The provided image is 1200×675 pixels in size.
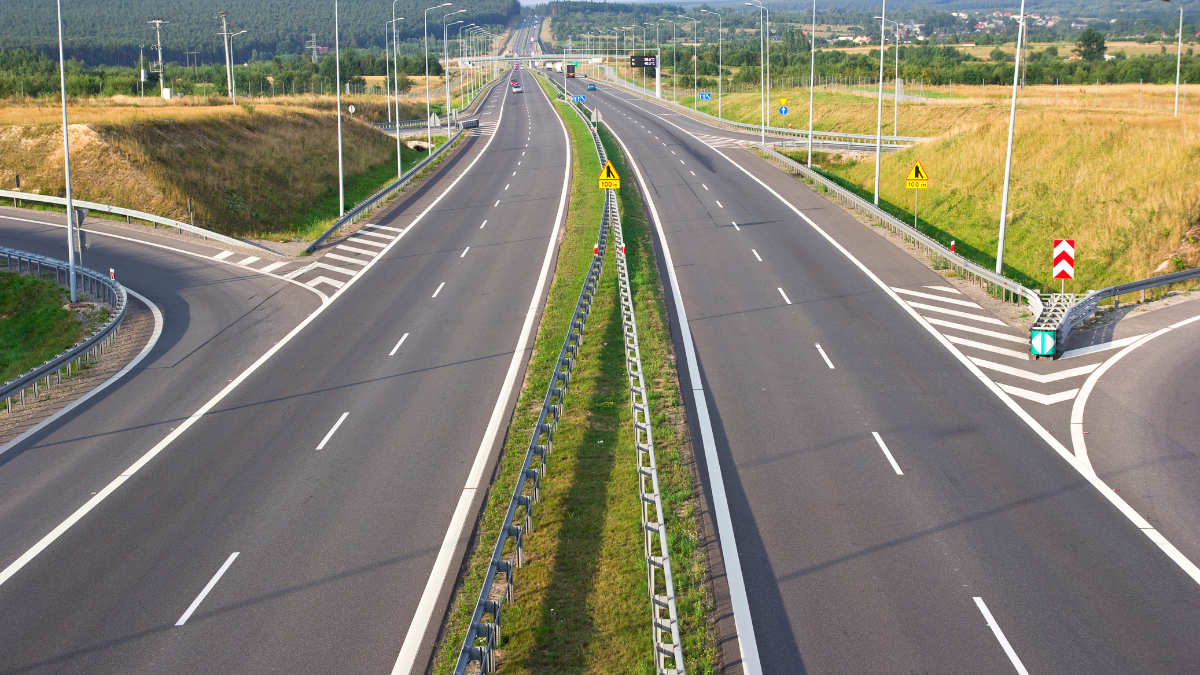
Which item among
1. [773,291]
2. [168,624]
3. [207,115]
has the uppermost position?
[207,115]

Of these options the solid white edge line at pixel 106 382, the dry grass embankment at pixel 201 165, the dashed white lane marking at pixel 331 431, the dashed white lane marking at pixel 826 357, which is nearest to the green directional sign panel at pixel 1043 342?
the dashed white lane marking at pixel 826 357

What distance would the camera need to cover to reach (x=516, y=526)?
41.8 ft

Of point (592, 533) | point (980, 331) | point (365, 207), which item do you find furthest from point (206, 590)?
point (365, 207)

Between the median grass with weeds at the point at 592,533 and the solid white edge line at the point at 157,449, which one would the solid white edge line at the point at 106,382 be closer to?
the solid white edge line at the point at 157,449

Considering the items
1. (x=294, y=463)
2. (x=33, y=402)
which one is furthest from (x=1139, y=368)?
(x=33, y=402)

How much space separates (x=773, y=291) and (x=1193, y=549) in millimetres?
15785

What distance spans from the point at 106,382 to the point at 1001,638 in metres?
19.5

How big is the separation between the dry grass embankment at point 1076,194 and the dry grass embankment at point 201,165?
29.0 metres

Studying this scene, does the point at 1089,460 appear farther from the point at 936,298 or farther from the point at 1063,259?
the point at 936,298

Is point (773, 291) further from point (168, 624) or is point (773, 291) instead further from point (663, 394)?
point (168, 624)

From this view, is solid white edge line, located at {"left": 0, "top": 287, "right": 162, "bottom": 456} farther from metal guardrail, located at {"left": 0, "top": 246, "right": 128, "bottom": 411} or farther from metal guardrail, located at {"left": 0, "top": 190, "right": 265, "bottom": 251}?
metal guardrail, located at {"left": 0, "top": 190, "right": 265, "bottom": 251}

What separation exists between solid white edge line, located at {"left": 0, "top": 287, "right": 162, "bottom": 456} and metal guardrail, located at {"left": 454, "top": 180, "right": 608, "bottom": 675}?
10.2m

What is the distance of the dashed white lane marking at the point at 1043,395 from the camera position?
63.0 feet

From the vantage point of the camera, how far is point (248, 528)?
46.0 ft
